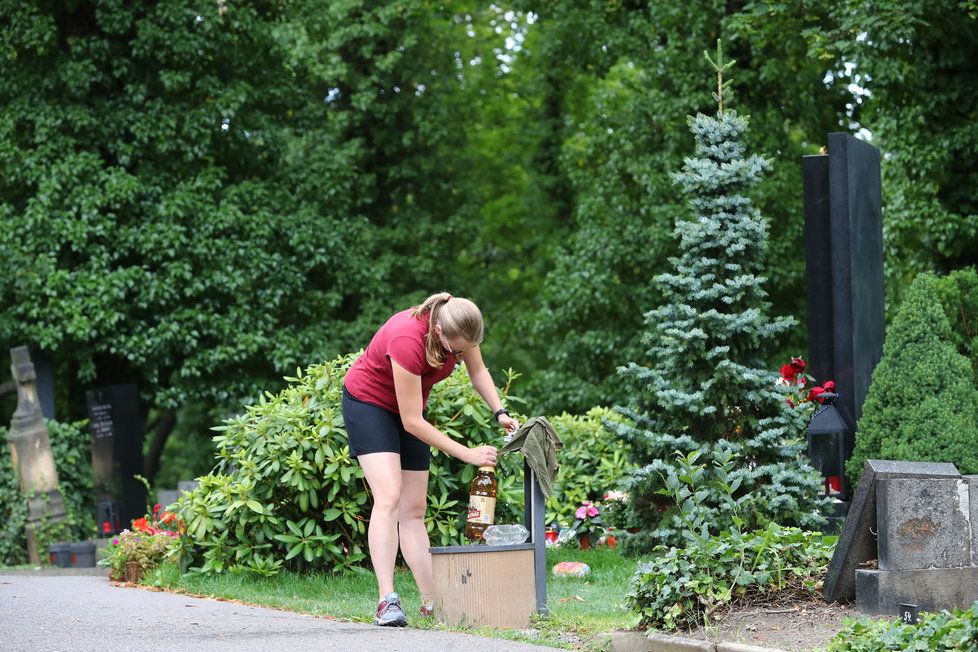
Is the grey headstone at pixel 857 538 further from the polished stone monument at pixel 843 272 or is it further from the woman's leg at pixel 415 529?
the polished stone monument at pixel 843 272

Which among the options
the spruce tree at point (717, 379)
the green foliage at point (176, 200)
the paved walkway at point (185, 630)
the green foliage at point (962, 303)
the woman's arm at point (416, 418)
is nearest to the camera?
the paved walkway at point (185, 630)

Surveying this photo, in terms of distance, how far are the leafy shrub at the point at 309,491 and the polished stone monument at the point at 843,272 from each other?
3014mm

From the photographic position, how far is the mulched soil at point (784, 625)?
217 inches

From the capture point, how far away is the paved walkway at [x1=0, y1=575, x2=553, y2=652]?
5695mm

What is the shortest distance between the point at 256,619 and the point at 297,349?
44.4 ft

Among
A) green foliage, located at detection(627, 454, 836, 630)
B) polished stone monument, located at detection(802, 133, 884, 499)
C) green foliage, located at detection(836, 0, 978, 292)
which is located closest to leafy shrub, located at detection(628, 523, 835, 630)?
green foliage, located at detection(627, 454, 836, 630)

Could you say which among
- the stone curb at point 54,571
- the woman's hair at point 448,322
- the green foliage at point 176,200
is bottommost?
the stone curb at point 54,571

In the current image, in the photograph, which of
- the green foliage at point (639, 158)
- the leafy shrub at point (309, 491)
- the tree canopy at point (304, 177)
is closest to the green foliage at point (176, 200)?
the tree canopy at point (304, 177)

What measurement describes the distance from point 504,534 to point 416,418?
1.21m

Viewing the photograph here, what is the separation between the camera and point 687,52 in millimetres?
20422

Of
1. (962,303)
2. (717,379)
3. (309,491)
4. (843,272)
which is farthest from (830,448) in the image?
(309,491)

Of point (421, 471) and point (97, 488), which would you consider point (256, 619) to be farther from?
point (97, 488)

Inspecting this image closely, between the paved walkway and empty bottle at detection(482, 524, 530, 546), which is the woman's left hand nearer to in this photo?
empty bottle at detection(482, 524, 530, 546)

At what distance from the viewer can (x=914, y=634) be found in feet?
16.1
